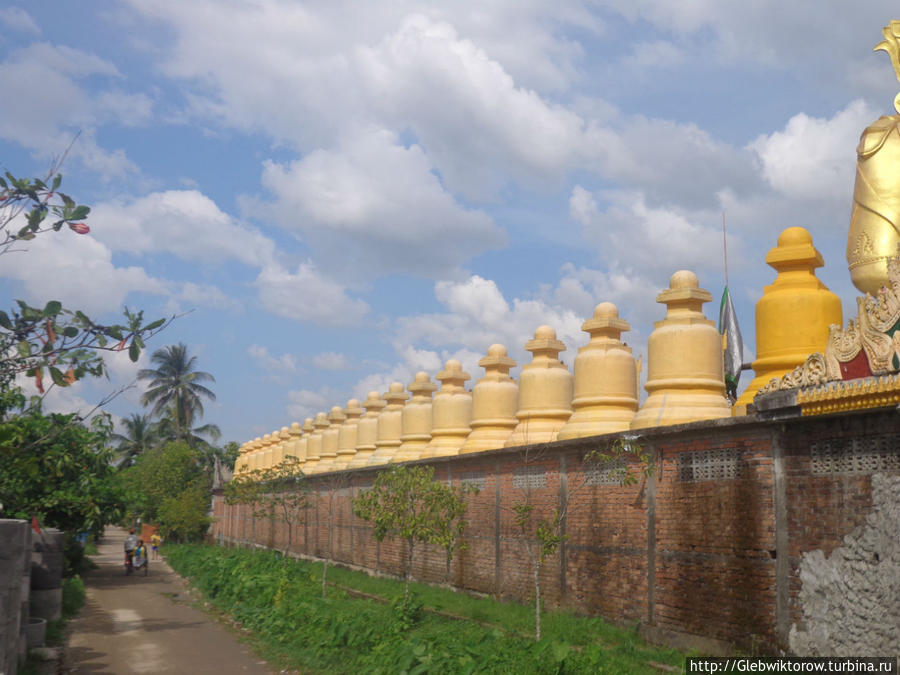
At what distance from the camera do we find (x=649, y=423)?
12078 millimetres

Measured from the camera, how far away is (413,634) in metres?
11.2

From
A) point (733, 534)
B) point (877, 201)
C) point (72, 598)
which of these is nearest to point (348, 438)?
point (72, 598)

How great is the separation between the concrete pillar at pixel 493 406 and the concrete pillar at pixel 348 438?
9601 mm

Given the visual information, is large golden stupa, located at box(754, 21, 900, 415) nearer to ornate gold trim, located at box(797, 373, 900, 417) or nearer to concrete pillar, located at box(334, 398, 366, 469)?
ornate gold trim, located at box(797, 373, 900, 417)

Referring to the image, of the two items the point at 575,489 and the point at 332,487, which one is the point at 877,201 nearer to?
the point at 575,489

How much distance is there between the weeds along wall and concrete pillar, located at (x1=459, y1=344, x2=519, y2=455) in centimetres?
217

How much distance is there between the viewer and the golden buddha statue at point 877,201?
32.0ft

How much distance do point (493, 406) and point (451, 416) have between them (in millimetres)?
2311

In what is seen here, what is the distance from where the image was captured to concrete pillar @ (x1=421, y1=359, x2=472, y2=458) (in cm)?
2000

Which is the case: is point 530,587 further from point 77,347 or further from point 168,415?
point 168,415

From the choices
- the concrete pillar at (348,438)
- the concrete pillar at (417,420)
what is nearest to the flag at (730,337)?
the concrete pillar at (417,420)

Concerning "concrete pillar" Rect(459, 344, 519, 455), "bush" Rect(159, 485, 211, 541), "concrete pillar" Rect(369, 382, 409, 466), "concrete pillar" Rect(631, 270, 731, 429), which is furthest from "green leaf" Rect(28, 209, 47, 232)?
"bush" Rect(159, 485, 211, 541)

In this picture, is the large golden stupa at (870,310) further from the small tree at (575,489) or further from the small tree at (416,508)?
the small tree at (416,508)

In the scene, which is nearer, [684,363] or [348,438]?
[684,363]
